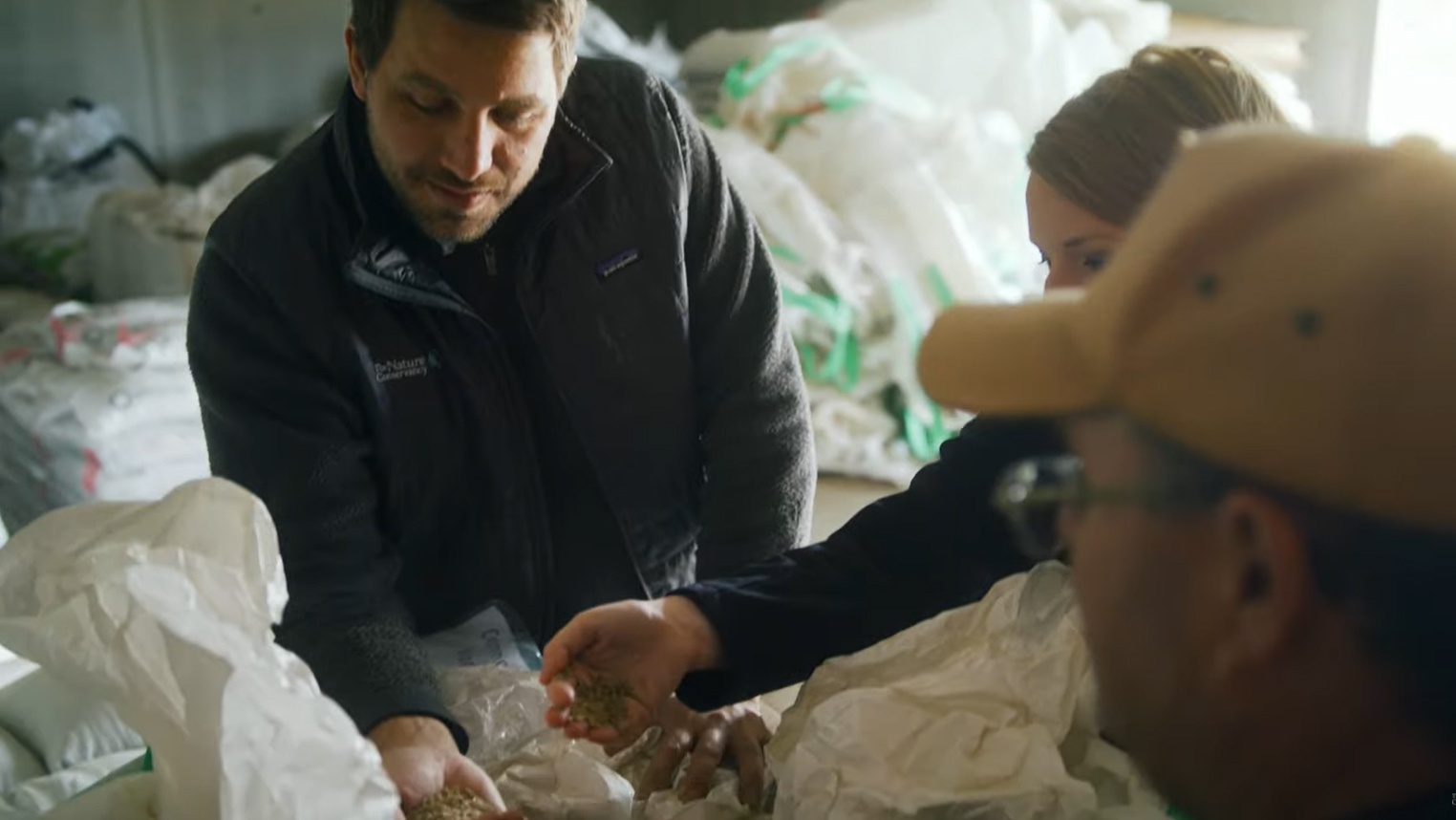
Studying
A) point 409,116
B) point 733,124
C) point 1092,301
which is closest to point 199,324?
point 409,116

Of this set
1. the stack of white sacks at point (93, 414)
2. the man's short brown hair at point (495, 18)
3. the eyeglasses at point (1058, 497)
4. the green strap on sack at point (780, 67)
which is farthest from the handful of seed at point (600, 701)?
the green strap on sack at point (780, 67)

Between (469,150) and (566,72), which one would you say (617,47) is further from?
(469,150)

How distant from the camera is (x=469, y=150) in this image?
51.9 inches

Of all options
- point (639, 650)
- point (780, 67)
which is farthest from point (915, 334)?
point (639, 650)

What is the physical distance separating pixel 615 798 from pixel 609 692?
85 millimetres

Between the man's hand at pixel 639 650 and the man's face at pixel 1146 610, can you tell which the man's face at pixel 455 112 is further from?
the man's face at pixel 1146 610

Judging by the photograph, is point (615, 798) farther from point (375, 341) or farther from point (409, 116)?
point (409, 116)

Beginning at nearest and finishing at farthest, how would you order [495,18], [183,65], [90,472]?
[495,18]
[90,472]
[183,65]

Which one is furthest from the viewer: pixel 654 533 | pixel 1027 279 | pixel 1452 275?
pixel 1027 279

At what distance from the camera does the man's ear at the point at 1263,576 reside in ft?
1.50

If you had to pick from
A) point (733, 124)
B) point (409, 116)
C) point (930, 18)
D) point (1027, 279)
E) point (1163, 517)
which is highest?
point (1163, 517)

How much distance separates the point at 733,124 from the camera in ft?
10.8

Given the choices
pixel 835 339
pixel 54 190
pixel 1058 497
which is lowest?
pixel 835 339

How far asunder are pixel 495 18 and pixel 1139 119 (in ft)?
2.00
